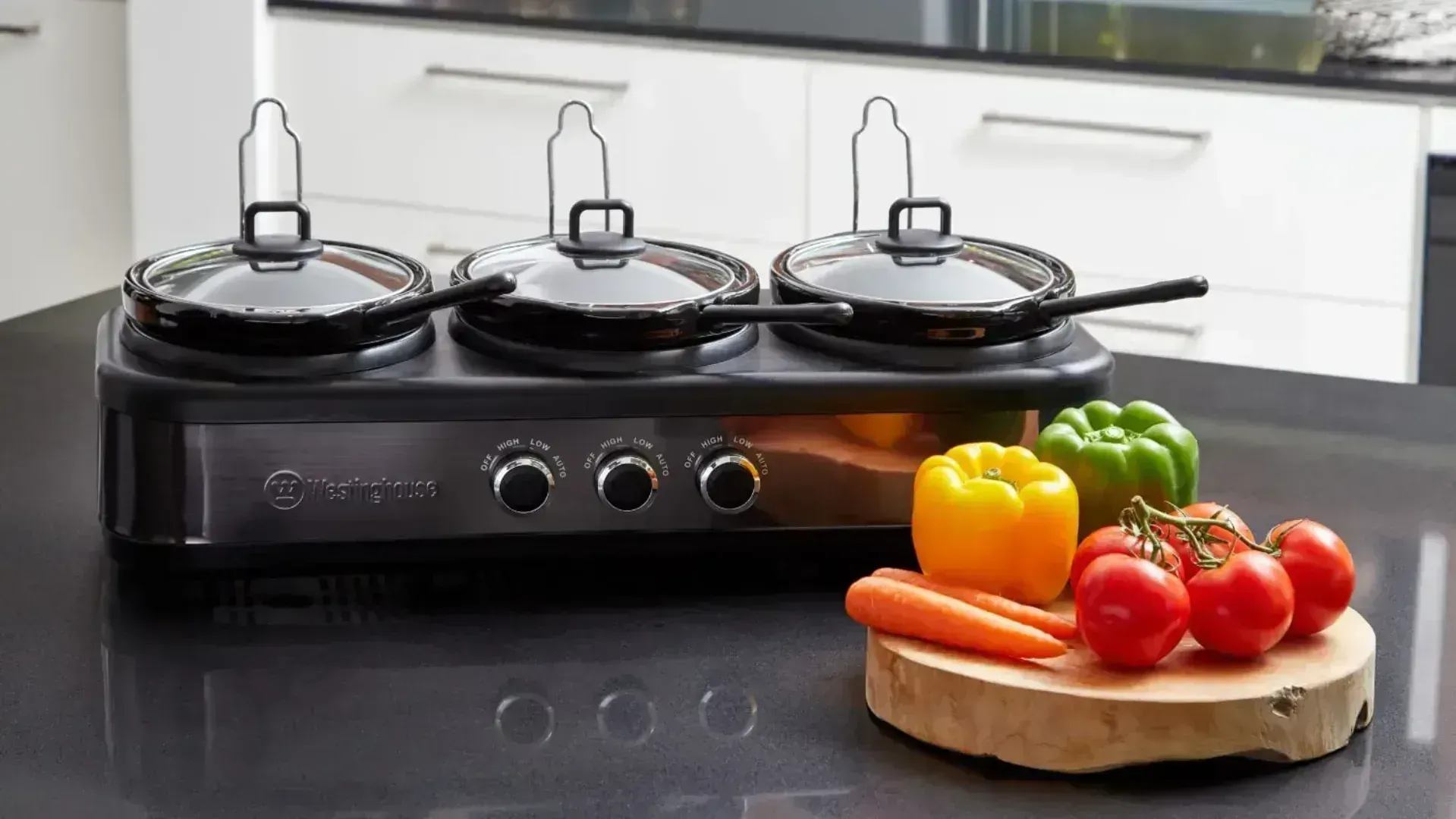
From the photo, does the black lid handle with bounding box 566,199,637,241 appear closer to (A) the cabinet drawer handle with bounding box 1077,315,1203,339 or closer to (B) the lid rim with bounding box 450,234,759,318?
(B) the lid rim with bounding box 450,234,759,318

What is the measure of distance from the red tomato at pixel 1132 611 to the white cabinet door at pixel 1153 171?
6.38 ft

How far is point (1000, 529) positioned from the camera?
99 cm

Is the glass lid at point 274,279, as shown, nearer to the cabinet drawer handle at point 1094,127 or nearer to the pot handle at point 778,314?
the pot handle at point 778,314

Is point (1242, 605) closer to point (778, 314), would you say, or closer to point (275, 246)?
point (778, 314)

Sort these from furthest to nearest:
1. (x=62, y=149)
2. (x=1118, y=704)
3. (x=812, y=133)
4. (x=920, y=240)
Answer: (x=62, y=149) → (x=812, y=133) → (x=920, y=240) → (x=1118, y=704)

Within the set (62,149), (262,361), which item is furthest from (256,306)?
(62,149)

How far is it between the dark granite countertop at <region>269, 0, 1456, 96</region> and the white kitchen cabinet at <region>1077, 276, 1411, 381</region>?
34 cm

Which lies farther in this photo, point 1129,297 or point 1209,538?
point 1129,297

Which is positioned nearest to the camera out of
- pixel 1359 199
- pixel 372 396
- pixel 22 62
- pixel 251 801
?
pixel 251 801

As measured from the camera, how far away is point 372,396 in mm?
1066

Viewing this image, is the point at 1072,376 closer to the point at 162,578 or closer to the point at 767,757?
the point at 767,757

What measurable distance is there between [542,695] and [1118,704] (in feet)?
1.02

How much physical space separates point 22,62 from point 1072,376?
284 centimetres

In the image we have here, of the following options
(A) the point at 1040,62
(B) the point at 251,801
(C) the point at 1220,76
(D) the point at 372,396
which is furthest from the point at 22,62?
(B) the point at 251,801
